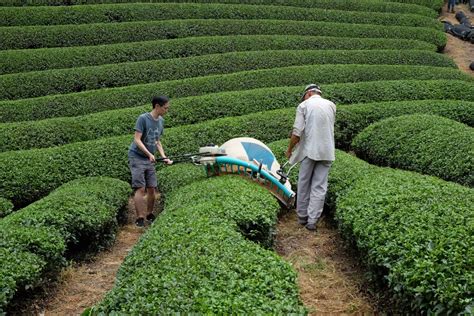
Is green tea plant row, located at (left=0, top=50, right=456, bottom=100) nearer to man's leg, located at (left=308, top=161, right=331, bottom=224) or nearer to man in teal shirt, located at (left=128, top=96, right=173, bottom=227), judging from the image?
man in teal shirt, located at (left=128, top=96, right=173, bottom=227)

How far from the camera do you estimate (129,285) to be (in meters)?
4.21

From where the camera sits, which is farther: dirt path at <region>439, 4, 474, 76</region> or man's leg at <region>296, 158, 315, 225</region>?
dirt path at <region>439, 4, 474, 76</region>

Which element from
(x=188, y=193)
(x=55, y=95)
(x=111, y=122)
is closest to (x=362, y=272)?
(x=188, y=193)

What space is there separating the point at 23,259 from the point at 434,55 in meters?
15.7

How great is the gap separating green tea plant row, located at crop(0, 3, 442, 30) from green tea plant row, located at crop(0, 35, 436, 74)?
6.91 feet

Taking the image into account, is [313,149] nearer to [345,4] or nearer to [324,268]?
[324,268]

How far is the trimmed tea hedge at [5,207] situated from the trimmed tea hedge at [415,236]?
4.97 m

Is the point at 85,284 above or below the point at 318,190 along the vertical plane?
below

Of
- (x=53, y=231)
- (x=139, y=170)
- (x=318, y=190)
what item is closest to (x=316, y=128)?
(x=318, y=190)

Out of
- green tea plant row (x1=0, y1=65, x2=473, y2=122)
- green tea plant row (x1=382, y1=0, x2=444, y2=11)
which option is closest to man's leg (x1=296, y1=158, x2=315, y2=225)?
green tea plant row (x1=0, y1=65, x2=473, y2=122)

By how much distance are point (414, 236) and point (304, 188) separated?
113 inches

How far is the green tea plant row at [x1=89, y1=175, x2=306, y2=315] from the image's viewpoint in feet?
12.5

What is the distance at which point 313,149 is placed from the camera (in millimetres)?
7223

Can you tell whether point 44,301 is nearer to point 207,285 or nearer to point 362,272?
point 207,285
